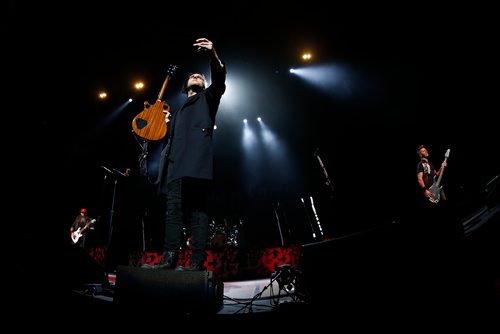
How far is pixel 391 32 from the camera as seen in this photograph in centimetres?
665

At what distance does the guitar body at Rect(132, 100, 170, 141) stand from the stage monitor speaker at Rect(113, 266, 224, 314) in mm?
1827

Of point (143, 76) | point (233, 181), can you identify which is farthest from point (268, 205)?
point (143, 76)

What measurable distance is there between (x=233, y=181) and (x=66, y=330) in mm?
10646

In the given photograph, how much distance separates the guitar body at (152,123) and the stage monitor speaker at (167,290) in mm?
1827

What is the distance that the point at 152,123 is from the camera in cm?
318

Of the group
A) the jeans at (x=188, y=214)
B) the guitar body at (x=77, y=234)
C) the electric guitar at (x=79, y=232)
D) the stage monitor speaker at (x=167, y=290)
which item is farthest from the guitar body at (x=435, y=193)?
the guitar body at (x=77, y=234)

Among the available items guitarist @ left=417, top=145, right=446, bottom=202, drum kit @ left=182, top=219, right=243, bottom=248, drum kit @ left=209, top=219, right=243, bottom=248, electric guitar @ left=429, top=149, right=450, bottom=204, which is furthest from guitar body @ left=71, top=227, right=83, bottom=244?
electric guitar @ left=429, top=149, right=450, bottom=204

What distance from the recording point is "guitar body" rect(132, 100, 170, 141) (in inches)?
122

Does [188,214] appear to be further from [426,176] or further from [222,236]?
[426,176]

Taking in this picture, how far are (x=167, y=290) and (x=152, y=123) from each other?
2.26 meters

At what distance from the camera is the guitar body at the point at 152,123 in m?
3.09

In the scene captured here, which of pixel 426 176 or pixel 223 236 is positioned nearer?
pixel 426 176

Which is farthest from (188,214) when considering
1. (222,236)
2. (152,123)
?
(222,236)

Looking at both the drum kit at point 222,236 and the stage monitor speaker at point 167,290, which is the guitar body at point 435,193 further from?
the stage monitor speaker at point 167,290
